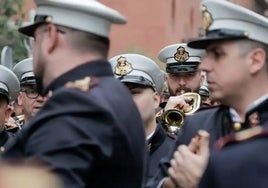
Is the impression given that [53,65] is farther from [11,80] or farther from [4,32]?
[4,32]

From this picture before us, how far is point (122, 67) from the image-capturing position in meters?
7.44

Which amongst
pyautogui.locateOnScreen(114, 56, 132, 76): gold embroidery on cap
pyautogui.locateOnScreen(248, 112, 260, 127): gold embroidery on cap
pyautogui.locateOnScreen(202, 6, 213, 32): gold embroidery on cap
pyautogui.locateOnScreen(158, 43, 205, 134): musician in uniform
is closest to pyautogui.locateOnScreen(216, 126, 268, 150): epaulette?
pyautogui.locateOnScreen(248, 112, 260, 127): gold embroidery on cap

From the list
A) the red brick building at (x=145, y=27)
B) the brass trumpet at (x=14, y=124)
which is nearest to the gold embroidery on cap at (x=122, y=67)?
the brass trumpet at (x=14, y=124)

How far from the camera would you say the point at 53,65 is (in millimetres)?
4227

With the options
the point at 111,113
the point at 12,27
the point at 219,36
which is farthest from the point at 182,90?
the point at 12,27

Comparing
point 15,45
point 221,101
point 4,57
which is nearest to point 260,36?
point 221,101

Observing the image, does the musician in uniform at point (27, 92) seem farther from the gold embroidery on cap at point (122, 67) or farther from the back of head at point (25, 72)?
the gold embroidery on cap at point (122, 67)

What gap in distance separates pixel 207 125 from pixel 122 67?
238cm

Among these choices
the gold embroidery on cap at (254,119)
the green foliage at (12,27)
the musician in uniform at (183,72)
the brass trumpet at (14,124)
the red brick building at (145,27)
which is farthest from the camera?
the red brick building at (145,27)

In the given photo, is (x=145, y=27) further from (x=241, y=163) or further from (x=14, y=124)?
(x=241, y=163)

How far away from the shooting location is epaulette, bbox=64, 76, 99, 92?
4.11 meters

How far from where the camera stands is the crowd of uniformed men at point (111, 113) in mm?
3896

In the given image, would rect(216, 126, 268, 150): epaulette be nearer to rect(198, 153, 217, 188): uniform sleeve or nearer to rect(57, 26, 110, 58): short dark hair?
rect(198, 153, 217, 188): uniform sleeve

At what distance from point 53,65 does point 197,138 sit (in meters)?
0.82
